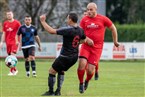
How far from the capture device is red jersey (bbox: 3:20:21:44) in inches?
930

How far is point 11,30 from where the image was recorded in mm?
23766

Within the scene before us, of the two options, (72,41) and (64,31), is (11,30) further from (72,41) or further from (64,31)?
(64,31)

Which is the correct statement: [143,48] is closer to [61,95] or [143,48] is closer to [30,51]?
[30,51]

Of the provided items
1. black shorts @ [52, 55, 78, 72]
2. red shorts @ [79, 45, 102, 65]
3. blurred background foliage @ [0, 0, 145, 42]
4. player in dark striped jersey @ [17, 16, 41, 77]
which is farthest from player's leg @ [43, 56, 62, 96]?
blurred background foliage @ [0, 0, 145, 42]

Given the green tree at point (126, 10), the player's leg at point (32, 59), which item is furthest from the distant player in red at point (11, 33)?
the green tree at point (126, 10)

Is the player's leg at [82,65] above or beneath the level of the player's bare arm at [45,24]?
beneath

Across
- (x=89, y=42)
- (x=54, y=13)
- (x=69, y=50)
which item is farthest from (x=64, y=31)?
(x=54, y=13)

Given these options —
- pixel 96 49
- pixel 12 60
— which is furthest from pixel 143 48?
pixel 96 49

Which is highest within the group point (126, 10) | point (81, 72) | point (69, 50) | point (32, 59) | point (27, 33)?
point (69, 50)

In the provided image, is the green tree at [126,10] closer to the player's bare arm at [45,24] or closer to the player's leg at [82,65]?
the player's leg at [82,65]

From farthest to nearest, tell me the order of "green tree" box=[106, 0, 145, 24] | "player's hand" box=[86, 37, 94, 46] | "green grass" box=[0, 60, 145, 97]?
"green tree" box=[106, 0, 145, 24] → "player's hand" box=[86, 37, 94, 46] → "green grass" box=[0, 60, 145, 97]

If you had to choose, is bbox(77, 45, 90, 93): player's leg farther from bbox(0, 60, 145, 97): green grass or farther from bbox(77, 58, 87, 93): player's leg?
bbox(0, 60, 145, 97): green grass

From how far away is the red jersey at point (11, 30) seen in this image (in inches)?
930

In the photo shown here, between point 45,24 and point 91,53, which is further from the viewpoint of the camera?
point 91,53
